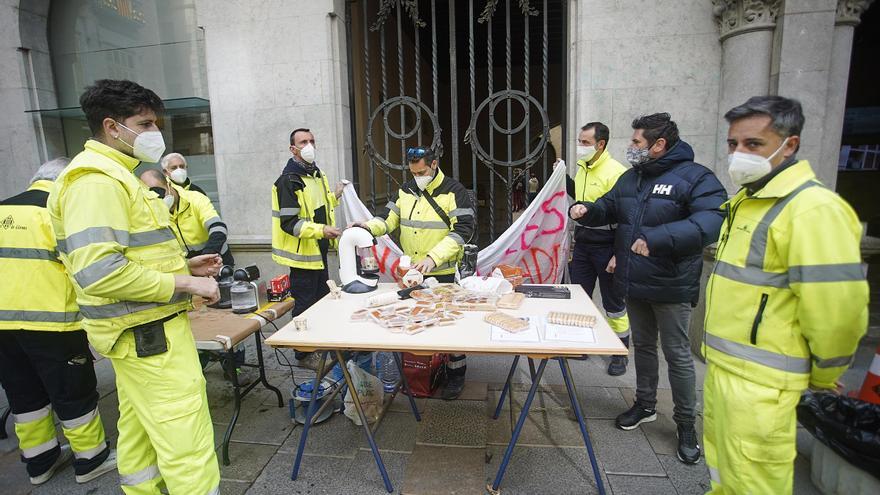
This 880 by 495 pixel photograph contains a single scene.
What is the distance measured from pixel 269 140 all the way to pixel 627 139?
4.27 m

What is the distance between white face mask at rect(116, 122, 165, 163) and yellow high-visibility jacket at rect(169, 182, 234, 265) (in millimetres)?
1999

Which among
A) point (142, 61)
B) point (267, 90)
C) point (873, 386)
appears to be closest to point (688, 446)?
point (873, 386)

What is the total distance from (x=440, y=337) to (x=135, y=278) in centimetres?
153

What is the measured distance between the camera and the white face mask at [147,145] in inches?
84.7

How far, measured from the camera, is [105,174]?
6.50 feet

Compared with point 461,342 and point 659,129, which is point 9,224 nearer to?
point 461,342

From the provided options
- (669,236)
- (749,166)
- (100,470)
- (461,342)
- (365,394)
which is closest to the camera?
(749,166)

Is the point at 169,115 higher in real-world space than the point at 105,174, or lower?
higher

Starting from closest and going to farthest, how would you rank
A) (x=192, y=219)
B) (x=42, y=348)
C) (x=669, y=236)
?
(x=669, y=236)
(x=42, y=348)
(x=192, y=219)

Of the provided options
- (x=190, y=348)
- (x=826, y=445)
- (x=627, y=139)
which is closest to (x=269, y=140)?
(x=190, y=348)

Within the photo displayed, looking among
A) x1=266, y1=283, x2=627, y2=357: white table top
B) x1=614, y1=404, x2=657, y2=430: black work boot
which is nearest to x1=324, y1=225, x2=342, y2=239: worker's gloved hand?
x1=266, y1=283, x2=627, y2=357: white table top

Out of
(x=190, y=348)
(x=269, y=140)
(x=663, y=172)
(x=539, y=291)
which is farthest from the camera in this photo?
(x=269, y=140)

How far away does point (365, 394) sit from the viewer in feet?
11.6

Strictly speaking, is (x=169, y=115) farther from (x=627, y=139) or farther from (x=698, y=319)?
(x=698, y=319)
